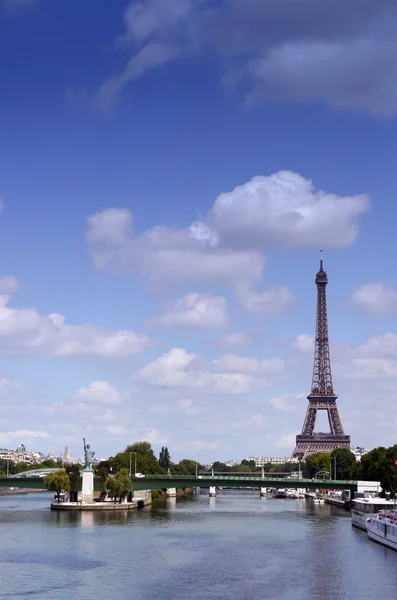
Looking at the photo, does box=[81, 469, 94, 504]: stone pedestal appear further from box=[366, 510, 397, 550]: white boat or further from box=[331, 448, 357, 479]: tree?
box=[331, 448, 357, 479]: tree

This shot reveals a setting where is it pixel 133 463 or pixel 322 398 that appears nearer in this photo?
pixel 133 463

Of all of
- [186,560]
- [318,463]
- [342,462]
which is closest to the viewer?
[186,560]

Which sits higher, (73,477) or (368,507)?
(73,477)

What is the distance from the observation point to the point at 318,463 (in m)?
159

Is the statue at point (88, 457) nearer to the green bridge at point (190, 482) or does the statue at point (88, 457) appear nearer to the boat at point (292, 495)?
the green bridge at point (190, 482)

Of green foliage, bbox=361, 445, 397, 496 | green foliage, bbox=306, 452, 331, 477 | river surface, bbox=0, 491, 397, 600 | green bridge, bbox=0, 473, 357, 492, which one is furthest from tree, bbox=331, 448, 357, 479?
river surface, bbox=0, 491, 397, 600

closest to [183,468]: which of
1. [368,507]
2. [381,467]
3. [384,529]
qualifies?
[381,467]

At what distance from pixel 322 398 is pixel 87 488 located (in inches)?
3704

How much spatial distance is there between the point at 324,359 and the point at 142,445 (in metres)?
40.8

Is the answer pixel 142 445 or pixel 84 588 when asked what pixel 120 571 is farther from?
pixel 142 445

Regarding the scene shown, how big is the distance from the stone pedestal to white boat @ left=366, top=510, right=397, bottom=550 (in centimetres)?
3002

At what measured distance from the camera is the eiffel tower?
17412cm

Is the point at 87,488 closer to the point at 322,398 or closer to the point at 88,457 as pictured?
the point at 88,457

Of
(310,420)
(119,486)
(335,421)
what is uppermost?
(310,420)
